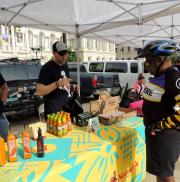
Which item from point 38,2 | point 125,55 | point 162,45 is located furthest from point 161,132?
point 125,55

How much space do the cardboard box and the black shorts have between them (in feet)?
3.39

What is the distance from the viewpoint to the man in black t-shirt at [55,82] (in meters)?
3.10

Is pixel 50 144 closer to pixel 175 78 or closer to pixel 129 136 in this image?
pixel 129 136

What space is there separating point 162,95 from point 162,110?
5.2 inches

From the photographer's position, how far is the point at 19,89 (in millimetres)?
6762

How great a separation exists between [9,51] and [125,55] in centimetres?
4189

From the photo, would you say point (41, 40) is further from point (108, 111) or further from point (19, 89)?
point (108, 111)

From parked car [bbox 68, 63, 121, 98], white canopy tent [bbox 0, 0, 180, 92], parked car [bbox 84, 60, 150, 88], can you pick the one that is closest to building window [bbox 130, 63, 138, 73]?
parked car [bbox 84, 60, 150, 88]

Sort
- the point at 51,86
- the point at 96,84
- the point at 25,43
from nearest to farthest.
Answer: the point at 51,86 → the point at 96,84 → the point at 25,43

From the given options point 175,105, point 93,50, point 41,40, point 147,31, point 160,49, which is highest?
point 41,40

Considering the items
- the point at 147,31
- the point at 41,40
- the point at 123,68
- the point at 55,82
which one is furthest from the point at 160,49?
the point at 41,40

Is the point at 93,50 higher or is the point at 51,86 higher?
the point at 93,50

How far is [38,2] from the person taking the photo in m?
4.61

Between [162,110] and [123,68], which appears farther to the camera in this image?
[123,68]
